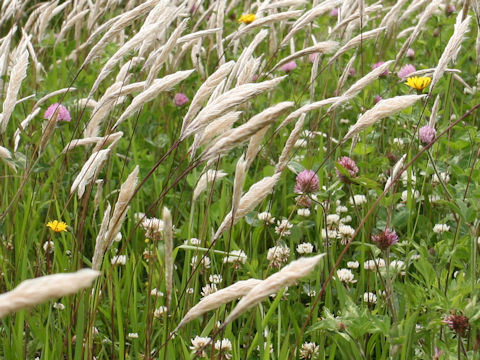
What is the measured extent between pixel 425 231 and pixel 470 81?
164 cm

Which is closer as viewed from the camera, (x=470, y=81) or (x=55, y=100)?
(x=55, y=100)

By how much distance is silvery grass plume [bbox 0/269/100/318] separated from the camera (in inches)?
20.5

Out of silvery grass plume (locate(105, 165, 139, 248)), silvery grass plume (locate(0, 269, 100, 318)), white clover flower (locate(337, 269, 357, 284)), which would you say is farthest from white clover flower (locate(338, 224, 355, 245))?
silvery grass plume (locate(0, 269, 100, 318))

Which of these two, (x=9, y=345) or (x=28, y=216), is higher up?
(x=28, y=216)

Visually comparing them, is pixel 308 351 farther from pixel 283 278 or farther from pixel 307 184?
pixel 283 278

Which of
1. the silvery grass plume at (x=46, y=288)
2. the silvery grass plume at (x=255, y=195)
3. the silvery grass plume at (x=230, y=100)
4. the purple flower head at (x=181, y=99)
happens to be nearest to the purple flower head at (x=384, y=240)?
the silvery grass plume at (x=255, y=195)

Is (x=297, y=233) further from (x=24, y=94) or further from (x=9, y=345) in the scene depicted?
(x=24, y=94)

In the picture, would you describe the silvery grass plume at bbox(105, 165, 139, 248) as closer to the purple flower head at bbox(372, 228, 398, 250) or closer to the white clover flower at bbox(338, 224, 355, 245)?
the purple flower head at bbox(372, 228, 398, 250)

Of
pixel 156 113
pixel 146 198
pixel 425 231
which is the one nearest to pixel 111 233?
pixel 425 231

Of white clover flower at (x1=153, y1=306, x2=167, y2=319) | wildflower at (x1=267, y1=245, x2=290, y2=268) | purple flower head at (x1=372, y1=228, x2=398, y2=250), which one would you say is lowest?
white clover flower at (x1=153, y1=306, x2=167, y2=319)

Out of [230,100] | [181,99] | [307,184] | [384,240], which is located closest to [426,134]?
[307,184]

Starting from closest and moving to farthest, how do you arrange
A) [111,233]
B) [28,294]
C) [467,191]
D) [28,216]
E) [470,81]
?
[28,294], [111,233], [467,191], [28,216], [470,81]

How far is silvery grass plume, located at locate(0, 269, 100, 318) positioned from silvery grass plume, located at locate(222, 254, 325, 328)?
0.24 m

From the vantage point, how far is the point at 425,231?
6.23ft
